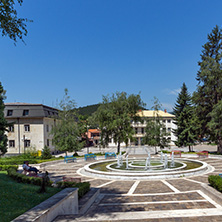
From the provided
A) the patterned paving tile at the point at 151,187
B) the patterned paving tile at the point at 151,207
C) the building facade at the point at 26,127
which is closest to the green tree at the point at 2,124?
the building facade at the point at 26,127

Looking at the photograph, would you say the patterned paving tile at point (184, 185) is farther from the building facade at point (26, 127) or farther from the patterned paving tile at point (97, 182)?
the building facade at point (26, 127)

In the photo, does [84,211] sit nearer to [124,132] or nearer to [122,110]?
[124,132]

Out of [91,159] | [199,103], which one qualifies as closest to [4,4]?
[91,159]

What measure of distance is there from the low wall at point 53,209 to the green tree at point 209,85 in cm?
2533

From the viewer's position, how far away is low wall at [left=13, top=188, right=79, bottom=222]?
16.7ft

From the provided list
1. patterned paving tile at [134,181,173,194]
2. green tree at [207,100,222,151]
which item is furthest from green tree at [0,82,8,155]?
green tree at [207,100,222,151]

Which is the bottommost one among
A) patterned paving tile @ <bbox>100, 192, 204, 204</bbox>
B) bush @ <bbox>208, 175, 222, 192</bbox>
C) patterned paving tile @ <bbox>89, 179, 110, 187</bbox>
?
patterned paving tile @ <bbox>89, 179, 110, 187</bbox>

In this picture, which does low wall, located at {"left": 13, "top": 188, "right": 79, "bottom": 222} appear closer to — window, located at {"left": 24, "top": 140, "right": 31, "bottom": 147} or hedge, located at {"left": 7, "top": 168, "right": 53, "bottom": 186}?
hedge, located at {"left": 7, "top": 168, "right": 53, "bottom": 186}

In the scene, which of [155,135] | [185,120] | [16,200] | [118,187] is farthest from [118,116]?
[16,200]

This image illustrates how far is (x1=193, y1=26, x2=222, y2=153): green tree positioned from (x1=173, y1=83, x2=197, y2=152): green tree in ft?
5.74

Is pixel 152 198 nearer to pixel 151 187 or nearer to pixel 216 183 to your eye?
pixel 151 187

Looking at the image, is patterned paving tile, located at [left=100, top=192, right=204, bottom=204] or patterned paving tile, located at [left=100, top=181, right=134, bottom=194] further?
patterned paving tile, located at [left=100, top=181, right=134, bottom=194]

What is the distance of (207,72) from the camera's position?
2884 cm

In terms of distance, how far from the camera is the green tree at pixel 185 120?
33312 mm
